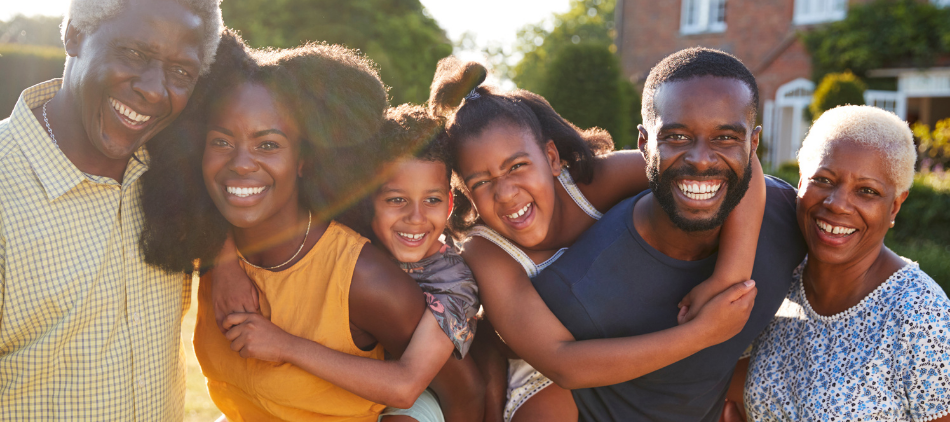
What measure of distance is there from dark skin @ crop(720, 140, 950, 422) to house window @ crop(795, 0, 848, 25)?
58.5 feet

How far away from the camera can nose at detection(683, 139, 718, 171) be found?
2537 millimetres

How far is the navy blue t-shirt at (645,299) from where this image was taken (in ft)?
9.12

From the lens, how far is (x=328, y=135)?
2740mm

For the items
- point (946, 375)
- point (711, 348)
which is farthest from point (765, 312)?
point (946, 375)

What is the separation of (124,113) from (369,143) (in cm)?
96

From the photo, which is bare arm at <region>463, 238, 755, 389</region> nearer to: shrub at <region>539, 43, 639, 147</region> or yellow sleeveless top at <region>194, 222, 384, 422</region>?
yellow sleeveless top at <region>194, 222, 384, 422</region>

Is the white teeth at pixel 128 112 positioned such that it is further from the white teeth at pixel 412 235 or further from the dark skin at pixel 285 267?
the white teeth at pixel 412 235

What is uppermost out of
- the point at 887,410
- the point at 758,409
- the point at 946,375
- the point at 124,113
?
the point at 124,113

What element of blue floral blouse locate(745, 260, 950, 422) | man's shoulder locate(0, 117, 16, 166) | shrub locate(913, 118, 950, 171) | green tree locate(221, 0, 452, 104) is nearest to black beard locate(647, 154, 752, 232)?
blue floral blouse locate(745, 260, 950, 422)

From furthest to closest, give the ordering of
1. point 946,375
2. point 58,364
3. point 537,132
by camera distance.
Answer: point 537,132 < point 946,375 < point 58,364

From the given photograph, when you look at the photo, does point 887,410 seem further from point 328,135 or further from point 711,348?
point 328,135

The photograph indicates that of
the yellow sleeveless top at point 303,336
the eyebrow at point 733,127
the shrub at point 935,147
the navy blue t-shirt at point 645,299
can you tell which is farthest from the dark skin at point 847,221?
the shrub at point 935,147

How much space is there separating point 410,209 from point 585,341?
94cm

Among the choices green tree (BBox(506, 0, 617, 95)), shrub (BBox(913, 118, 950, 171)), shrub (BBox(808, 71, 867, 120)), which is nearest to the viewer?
shrub (BBox(913, 118, 950, 171))
